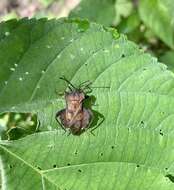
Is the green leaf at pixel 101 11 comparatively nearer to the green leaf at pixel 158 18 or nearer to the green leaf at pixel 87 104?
the green leaf at pixel 158 18

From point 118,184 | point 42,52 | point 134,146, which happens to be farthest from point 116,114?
point 42,52

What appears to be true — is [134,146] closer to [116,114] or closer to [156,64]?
[116,114]

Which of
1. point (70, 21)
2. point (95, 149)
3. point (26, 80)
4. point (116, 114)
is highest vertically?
point (70, 21)

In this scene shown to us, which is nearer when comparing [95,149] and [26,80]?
[95,149]

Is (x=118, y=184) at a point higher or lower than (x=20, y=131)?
lower

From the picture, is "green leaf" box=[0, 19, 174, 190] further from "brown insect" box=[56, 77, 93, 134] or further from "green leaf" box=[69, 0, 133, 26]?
"green leaf" box=[69, 0, 133, 26]

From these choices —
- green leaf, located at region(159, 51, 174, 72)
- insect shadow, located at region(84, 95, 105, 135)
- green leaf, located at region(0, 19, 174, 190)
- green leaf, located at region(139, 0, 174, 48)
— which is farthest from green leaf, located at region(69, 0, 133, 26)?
insect shadow, located at region(84, 95, 105, 135)

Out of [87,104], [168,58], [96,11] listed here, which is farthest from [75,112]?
[96,11]
